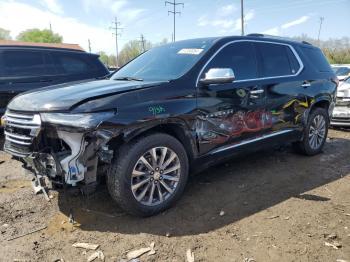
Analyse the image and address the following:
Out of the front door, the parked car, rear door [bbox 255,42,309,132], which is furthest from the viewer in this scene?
the parked car

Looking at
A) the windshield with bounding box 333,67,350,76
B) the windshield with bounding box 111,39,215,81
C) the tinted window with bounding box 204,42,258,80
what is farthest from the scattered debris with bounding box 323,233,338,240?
the windshield with bounding box 333,67,350,76

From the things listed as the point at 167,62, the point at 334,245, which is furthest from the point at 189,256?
the point at 167,62

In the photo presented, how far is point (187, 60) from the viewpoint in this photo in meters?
4.13

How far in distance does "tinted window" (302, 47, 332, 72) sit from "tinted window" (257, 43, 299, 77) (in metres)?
0.59

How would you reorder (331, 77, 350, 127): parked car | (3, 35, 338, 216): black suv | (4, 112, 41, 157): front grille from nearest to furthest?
(3, 35, 338, 216): black suv, (4, 112, 41, 157): front grille, (331, 77, 350, 127): parked car

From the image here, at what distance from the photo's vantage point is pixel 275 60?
5016mm

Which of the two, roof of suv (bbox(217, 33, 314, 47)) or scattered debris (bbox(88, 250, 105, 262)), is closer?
scattered debris (bbox(88, 250, 105, 262))

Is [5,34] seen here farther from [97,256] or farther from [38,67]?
[97,256]

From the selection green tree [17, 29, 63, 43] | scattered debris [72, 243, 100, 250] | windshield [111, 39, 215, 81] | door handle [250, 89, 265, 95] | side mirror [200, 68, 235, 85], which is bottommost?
scattered debris [72, 243, 100, 250]

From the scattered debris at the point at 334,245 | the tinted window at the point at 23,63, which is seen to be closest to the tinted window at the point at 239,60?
the scattered debris at the point at 334,245

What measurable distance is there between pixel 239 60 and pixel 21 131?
8.88 feet

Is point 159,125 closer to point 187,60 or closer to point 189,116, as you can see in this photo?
point 189,116

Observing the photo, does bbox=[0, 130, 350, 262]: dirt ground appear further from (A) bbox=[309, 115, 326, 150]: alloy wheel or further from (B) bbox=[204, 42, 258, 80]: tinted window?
(B) bbox=[204, 42, 258, 80]: tinted window

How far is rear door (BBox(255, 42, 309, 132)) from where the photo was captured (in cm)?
476
